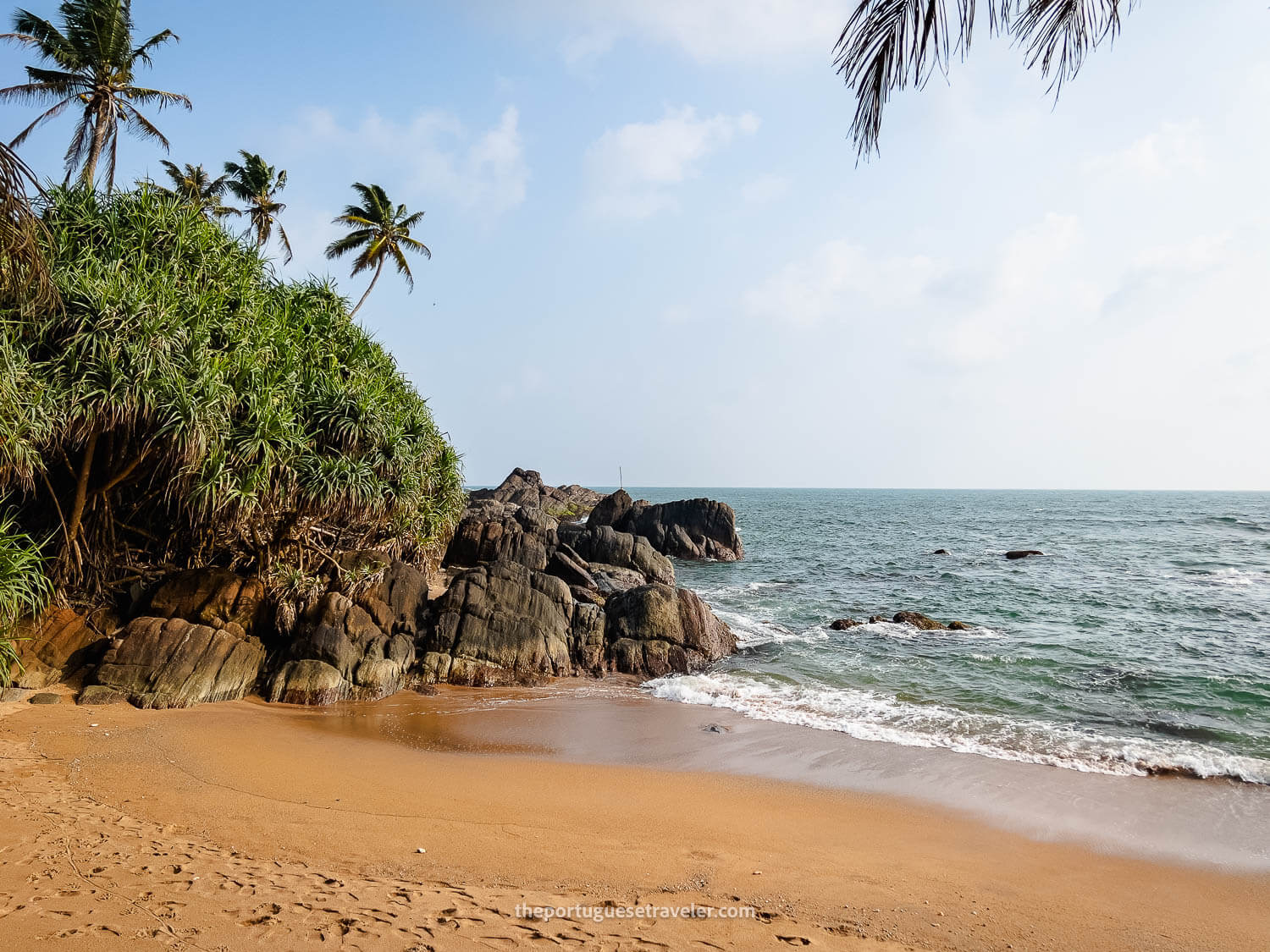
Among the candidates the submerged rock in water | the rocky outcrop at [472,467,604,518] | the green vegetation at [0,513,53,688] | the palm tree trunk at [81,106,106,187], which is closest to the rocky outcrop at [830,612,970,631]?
the submerged rock in water

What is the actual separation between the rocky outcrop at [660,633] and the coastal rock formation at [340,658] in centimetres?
418

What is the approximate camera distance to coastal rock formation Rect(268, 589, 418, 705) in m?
10.9

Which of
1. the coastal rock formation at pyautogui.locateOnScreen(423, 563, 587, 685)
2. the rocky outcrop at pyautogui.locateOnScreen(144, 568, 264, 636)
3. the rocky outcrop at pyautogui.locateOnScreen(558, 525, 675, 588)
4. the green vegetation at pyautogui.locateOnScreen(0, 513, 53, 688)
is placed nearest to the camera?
the green vegetation at pyautogui.locateOnScreen(0, 513, 53, 688)

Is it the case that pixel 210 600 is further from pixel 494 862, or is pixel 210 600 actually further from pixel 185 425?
pixel 494 862

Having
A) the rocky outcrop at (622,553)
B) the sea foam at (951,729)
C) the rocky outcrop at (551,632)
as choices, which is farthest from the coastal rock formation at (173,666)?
the rocky outcrop at (622,553)

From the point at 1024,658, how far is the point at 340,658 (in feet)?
46.5

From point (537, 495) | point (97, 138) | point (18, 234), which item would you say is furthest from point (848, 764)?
Answer: point (537, 495)

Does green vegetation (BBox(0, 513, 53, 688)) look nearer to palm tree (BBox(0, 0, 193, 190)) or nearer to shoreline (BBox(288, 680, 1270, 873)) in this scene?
shoreline (BBox(288, 680, 1270, 873))

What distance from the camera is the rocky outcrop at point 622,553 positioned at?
26875 mm

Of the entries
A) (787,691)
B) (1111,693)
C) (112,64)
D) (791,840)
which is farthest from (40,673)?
(112,64)

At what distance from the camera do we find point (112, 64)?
74.9 ft

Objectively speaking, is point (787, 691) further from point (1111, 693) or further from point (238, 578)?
point (238, 578)

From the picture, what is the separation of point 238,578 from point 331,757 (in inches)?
195

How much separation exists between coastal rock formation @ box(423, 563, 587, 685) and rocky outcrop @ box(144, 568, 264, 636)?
122 inches
